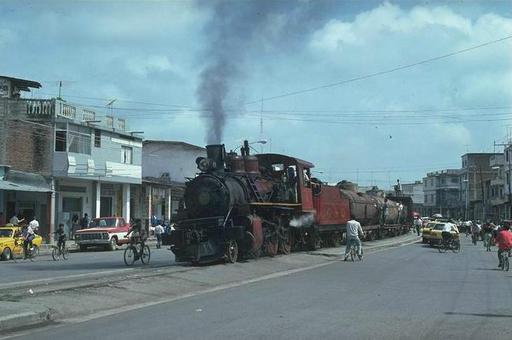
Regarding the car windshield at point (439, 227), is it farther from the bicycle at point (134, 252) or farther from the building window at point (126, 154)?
the bicycle at point (134, 252)

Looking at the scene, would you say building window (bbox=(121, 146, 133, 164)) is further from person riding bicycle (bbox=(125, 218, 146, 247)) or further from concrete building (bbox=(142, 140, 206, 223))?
person riding bicycle (bbox=(125, 218, 146, 247))

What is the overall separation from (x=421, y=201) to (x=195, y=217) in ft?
424

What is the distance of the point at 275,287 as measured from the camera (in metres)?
14.5

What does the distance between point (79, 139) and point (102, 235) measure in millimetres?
10285

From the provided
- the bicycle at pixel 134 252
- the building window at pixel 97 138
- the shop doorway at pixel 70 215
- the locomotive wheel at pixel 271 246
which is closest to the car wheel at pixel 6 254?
the bicycle at pixel 134 252

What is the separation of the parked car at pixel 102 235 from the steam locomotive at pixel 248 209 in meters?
10.4

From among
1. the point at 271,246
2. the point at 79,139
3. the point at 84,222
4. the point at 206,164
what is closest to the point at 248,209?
the point at 206,164

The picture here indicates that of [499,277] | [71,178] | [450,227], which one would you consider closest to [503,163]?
[450,227]

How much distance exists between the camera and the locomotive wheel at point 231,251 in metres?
19.0

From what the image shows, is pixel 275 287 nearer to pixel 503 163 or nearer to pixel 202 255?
pixel 202 255

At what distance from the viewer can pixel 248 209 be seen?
1966 centimetres

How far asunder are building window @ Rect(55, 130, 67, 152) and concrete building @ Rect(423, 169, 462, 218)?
308ft

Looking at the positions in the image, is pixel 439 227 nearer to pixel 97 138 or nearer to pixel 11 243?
pixel 97 138

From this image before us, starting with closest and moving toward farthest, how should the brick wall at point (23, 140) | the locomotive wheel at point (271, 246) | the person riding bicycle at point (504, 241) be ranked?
1. the person riding bicycle at point (504, 241)
2. the locomotive wheel at point (271, 246)
3. the brick wall at point (23, 140)
